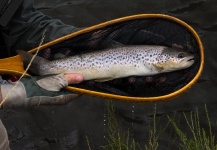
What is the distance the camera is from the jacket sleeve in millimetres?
3938

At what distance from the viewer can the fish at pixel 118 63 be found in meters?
3.69

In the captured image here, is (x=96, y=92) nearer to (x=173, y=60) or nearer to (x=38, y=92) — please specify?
(x=38, y=92)

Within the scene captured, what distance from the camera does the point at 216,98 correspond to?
5.26m

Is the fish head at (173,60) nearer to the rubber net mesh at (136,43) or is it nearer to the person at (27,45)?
the rubber net mesh at (136,43)

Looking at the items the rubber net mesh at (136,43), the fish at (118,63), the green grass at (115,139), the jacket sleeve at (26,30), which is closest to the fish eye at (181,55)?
the fish at (118,63)

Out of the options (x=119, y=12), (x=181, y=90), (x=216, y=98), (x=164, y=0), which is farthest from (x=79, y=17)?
(x=181, y=90)

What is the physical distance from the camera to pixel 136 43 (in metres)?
3.83

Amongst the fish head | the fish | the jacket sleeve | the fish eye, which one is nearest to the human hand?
the fish

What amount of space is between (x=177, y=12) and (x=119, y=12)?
770mm

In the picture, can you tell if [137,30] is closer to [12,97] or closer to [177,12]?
[12,97]

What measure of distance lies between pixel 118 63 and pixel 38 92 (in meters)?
0.69

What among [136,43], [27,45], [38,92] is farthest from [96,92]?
[27,45]

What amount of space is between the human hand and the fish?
0.20 meters

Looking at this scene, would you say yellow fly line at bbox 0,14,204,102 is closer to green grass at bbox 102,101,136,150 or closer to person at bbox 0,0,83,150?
person at bbox 0,0,83,150
